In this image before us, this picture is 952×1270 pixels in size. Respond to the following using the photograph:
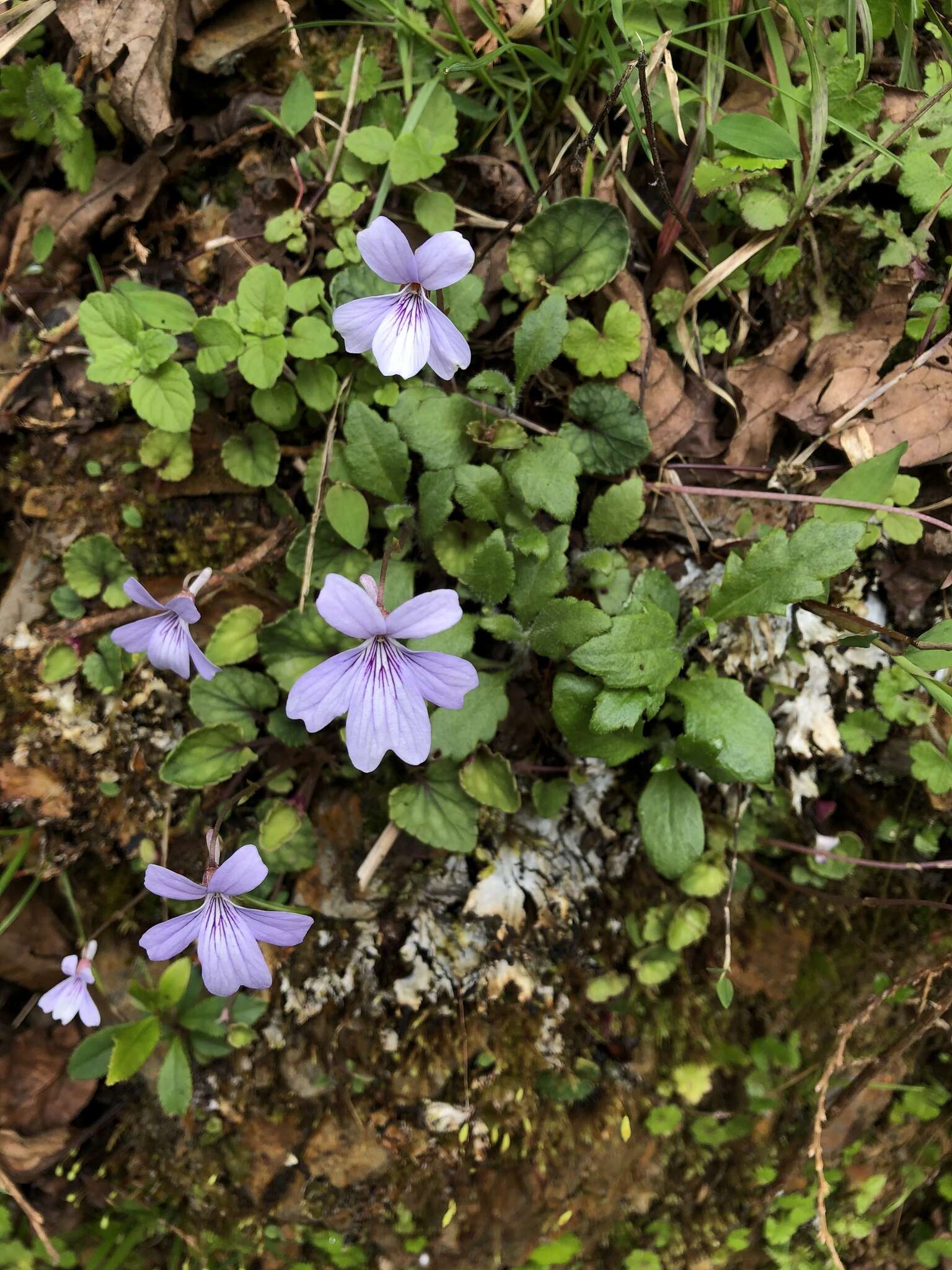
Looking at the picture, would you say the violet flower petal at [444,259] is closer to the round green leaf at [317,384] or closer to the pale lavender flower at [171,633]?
the round green leaf at [317,384]

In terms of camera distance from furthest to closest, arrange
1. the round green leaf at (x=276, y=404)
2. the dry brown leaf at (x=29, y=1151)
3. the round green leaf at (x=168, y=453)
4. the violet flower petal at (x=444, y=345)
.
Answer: the dry brown leaf at (x=29, y=1151) < the round green leaf at (x=168, y=453) < the round green leaf at (x=276, y=404) < the violet flower petal at (x=444, y=345)

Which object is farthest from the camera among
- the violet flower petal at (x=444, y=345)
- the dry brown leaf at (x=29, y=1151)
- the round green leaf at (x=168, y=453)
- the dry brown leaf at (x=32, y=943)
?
the dry brown leaf at (x=29, y=1151)

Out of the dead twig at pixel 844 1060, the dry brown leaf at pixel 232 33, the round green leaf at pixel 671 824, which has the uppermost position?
the dry brown leaf at pixel 232 33

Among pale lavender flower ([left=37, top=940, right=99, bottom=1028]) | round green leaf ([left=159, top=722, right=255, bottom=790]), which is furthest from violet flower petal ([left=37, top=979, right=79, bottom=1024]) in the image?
round green leaf ([left=159, top=722, right=255, bottom=790])

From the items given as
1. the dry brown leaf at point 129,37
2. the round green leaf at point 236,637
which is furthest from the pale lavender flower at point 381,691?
the dry brown leaf at point 129,37

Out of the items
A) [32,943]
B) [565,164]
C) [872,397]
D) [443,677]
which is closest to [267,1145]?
[32,943]

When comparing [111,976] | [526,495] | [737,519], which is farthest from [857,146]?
[111,976]
